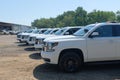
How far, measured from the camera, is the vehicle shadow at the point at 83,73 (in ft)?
30.3

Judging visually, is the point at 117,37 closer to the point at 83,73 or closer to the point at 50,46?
the point at 83,73

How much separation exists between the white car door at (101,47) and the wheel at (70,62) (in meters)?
0.53

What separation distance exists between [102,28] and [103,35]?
0.96 ft

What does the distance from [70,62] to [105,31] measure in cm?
192

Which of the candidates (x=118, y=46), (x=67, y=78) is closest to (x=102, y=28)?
(x=118, y=46)

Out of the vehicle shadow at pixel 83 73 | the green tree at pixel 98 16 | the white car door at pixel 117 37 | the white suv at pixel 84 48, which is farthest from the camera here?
the green tree at pixel 98 16

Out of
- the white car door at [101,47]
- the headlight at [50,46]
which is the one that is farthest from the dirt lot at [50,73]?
the headlight at [50,46]

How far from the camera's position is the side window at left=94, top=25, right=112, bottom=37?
10.4 meters

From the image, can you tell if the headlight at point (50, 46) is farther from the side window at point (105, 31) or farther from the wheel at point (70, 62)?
the side window at point (105, 31)

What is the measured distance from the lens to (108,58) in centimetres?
1031

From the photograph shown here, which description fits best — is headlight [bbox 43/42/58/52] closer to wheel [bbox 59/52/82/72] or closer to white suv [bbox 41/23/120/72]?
white suv [bbox 41/23/120/72]

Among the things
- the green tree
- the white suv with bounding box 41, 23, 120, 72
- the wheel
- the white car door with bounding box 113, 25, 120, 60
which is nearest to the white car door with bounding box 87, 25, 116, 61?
the white suv with bounding box 41, 23, 120, 72

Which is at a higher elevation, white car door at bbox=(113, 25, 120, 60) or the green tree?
the green tree

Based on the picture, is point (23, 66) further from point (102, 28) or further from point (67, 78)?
point (102, 28)
